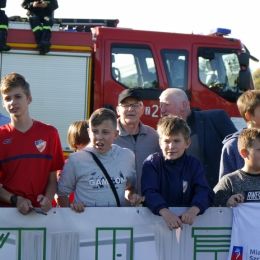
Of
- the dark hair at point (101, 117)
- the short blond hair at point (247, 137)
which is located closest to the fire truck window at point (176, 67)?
the short blond hair at point (247, 137)

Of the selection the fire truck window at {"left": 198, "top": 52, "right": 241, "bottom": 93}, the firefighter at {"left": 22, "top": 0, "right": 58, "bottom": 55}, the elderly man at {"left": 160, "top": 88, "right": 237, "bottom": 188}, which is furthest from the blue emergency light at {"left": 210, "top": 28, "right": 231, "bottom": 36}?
the elderly man at {"left": 160, "top": 88, "right": 237, "bottom": 188}

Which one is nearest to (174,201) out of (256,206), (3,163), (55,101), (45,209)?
(256,206)

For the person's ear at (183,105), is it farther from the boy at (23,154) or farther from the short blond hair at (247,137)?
the boy at (23,154)

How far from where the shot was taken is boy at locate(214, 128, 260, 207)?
4477 millimetres

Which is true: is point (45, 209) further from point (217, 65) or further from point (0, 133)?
point (217, 65)

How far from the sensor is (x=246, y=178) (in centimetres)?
449

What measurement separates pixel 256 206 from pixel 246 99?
969mm

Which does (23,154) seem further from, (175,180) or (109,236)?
(175,180)

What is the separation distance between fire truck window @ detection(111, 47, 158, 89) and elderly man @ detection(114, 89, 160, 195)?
4462mm

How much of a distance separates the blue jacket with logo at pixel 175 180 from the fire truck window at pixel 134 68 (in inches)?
211

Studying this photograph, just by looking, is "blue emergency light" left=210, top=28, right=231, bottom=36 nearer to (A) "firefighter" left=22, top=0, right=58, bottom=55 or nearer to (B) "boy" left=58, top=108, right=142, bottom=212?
(A) "firefighter" left=22, top=0, right=58, bottom=55

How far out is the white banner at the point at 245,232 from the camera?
14.4 ft

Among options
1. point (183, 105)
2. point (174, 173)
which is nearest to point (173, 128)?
point (174, 173)

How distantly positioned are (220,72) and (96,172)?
246 inches
